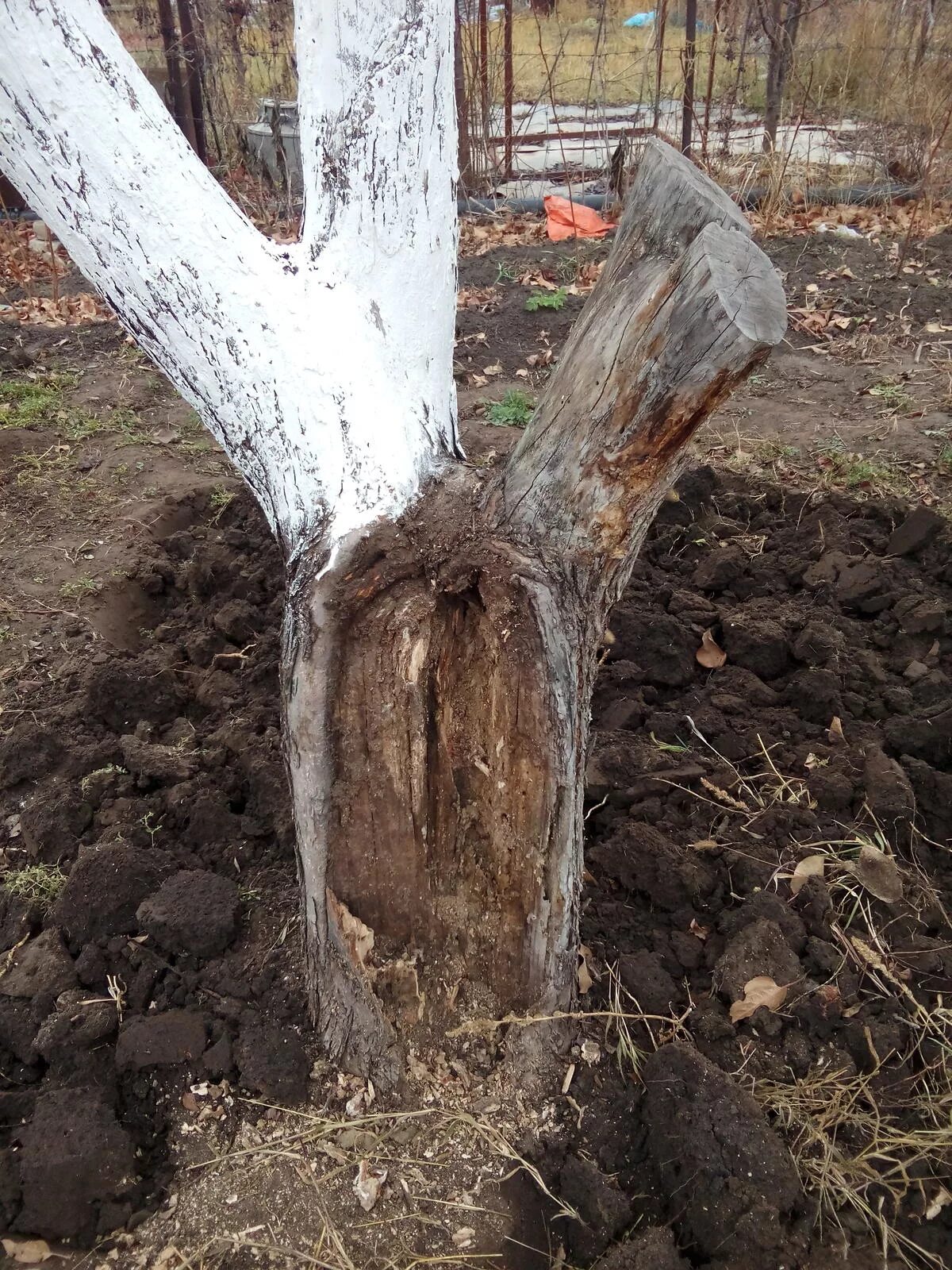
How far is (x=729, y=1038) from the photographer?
189cm

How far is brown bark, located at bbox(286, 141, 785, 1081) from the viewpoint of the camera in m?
1.70

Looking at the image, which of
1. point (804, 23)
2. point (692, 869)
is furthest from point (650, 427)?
point (804, 23)

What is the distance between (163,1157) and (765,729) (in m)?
1.81

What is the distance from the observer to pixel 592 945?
81.3 inches

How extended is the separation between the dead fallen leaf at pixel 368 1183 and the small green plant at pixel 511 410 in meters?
3.54

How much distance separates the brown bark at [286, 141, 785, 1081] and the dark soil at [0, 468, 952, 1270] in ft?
0.90

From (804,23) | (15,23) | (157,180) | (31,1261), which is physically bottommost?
(31,1261)

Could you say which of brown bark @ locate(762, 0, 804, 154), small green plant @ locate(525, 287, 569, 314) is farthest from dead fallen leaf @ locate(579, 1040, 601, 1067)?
brown bark @ locate(762, 0, 804, 154)

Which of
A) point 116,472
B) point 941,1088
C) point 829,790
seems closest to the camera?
point 941,1088

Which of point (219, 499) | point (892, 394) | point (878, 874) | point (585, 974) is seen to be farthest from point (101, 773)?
point (892, 394)

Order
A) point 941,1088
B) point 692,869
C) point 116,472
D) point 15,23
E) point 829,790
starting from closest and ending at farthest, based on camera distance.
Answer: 1. point 15,23
2. point 941,1088
3. point 692,869
4. point 829,790
5. point 116,472

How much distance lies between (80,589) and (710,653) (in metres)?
2.32

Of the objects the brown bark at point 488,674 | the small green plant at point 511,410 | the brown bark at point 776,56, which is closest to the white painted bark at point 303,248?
the brown bark at point 488,674

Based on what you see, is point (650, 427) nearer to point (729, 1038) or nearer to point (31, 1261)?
point (729, 1038)
